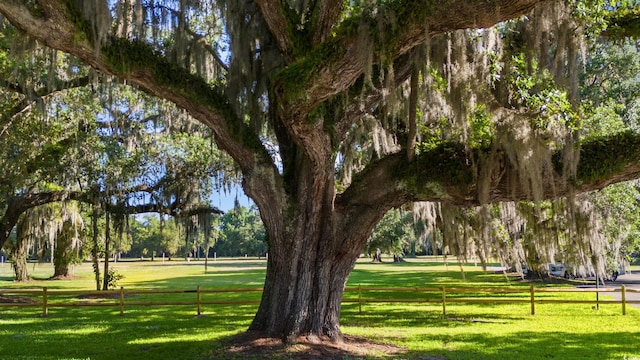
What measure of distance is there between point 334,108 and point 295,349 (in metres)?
3.48

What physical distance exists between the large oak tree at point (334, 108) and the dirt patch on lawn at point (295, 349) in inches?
8.9

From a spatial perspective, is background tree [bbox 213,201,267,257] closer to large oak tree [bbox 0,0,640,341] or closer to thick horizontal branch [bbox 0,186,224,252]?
thick horizontal branch [bbox 0,186,224,252]

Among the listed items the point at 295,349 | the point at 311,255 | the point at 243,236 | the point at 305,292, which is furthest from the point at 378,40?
the point at 243,236

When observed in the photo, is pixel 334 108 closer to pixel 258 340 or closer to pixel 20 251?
pixel 258 340

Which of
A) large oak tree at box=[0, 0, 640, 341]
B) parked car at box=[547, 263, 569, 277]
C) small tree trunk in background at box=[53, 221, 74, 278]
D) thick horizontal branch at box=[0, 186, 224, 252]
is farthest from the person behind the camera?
parked car at box=[547, 263, 569, 277]

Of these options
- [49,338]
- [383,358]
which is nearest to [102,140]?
[49,338]

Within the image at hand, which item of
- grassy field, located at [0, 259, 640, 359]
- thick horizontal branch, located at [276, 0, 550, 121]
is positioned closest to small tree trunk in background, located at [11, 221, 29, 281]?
grassy field, located at [0, 259, 640, 359]

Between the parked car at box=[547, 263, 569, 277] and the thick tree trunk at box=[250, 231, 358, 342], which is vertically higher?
the thick tree trunk at box=[250, 231, 358, 342]

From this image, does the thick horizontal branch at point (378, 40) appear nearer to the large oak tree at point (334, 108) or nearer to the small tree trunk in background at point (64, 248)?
the large oak tree at point (334, 108)

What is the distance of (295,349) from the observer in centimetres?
768

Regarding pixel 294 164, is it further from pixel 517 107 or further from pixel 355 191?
pixel 517 107

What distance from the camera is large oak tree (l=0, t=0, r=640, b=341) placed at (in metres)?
6.68

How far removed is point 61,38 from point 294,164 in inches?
154

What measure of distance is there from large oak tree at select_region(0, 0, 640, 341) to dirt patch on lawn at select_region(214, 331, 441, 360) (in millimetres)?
226
